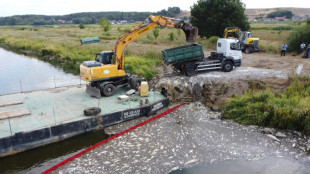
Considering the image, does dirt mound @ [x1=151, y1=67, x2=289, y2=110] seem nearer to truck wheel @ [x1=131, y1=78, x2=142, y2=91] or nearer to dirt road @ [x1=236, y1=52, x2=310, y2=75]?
truck wheel @ [x1=131, y1=78, x2=142, y2=91]

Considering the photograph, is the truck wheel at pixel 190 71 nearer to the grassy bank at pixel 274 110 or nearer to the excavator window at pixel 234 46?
the excavator window at pixel 234 46

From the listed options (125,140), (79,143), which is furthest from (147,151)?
(79,143)

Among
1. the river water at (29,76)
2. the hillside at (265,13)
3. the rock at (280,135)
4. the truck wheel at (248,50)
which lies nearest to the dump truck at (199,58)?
the rock at (280,135)

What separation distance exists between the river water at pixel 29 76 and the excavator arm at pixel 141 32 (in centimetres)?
559

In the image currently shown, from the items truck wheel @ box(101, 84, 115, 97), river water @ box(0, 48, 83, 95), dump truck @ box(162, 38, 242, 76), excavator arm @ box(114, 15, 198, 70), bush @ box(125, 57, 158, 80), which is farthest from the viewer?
river water @ box(0, 48, 83, 95)

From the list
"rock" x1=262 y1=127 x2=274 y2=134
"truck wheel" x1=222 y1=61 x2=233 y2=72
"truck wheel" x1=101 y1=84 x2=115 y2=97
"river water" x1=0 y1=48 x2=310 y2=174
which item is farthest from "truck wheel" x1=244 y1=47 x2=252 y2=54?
"truck wheel" x1=101 y1=84 x2=115 y2=97

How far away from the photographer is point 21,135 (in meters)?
9.74

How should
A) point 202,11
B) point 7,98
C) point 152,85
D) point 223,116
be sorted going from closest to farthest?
point 223,116, point 7,98, point 152,85, point 202,11

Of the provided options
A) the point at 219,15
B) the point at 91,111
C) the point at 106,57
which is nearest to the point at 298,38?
the point at 219,15

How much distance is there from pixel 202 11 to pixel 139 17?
421ft

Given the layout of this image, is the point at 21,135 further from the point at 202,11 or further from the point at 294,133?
the point at 202,11

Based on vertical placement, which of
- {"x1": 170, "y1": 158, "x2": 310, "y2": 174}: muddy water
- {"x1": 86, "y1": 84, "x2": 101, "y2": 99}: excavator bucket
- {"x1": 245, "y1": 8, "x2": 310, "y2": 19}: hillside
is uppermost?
{"x1": 245, "y1": 8, "x2": 310, "y2": 19}: hillside

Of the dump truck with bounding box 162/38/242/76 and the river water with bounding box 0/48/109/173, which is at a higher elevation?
the dump truck with bounding box 162/38/242/76

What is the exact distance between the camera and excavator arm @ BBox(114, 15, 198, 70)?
1464cm
